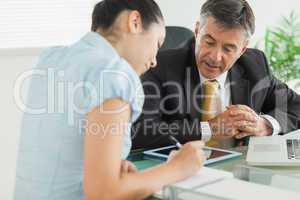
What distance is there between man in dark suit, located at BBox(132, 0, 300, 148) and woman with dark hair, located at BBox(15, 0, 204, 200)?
469 millimetres

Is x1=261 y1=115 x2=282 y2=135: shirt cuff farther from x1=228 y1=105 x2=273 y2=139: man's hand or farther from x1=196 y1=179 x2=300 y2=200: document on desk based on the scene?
x1=196 y1=179 x2=300 y2=200: document on desk

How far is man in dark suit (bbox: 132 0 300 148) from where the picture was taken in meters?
1.61

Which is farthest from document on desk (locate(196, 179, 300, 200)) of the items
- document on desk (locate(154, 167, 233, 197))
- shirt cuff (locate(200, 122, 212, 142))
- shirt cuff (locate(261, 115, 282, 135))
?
shirt cuff (locate(261, 115, 282, 135))

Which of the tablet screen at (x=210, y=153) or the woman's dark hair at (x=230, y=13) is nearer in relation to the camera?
the tablet screen at (x=210, y=153)

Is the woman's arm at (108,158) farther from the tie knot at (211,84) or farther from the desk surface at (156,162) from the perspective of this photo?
the tie knot at (211,84)

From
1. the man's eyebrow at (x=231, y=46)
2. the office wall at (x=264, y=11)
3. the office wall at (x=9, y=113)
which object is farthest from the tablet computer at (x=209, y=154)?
the office wall at (x=264, y=11)

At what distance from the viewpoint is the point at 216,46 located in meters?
1.70

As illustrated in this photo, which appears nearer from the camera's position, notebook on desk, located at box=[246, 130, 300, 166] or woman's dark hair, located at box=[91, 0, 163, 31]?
woman's dark hair, located at box=[91, 0, 163, 31]

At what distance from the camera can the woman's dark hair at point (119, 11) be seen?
1.05 meters

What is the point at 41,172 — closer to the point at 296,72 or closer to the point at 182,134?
the point at 182,134

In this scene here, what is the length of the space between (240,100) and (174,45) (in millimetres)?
572

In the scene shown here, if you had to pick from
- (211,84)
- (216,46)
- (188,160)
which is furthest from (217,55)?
(188,160)

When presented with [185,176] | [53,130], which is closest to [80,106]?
[53,130]

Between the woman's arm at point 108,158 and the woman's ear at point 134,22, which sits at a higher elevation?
the woman's ear at point 134,22
